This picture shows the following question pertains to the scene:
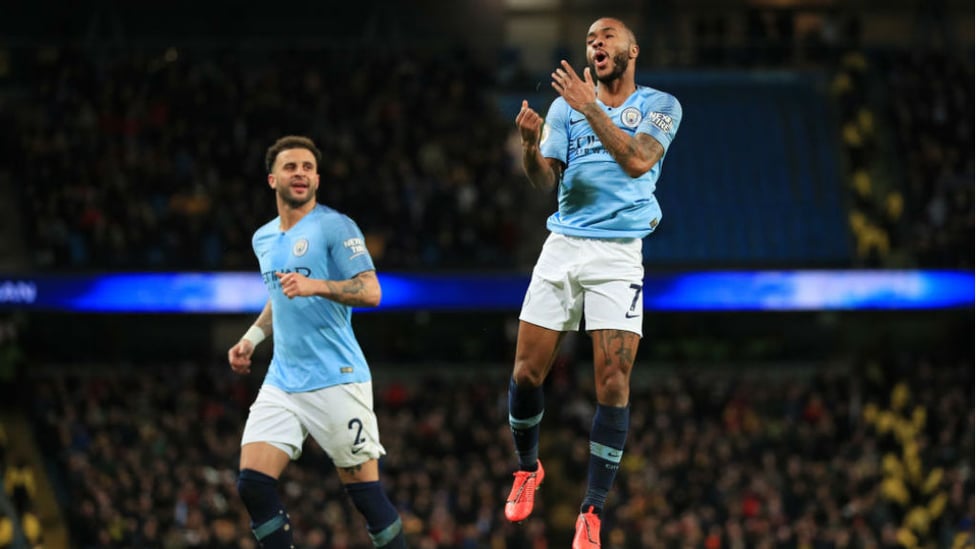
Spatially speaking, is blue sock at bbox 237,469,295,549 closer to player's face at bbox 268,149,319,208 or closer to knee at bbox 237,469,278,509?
knee at bbox 237,469,278,509

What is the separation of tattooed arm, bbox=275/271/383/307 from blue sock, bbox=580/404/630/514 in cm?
150

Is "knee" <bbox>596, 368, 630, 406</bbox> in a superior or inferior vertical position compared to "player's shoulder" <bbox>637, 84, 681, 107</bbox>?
inferior

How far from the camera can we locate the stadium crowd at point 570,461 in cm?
1895

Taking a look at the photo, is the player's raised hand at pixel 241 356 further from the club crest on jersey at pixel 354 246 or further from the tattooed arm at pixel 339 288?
the club crest on jersey at pixel 354 246

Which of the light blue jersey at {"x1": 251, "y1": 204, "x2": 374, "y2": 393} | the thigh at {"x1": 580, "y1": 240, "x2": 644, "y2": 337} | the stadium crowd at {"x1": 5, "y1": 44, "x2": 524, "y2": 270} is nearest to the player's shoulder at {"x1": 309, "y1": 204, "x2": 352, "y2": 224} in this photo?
the light blue jersey at {"x1": 251, "y1": 204, "x2": 374, "y2": 393}

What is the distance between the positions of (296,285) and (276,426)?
1.17 m

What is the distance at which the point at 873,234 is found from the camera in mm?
25141

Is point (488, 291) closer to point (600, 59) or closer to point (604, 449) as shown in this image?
point (604, 449)

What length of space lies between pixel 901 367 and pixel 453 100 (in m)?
9.68

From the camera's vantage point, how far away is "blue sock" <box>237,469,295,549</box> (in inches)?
322

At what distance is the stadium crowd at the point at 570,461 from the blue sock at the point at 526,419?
32.2 ft

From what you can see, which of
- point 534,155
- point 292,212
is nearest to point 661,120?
point 534,155

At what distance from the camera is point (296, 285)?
7.55m

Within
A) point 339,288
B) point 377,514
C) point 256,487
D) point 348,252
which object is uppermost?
point 348,252
